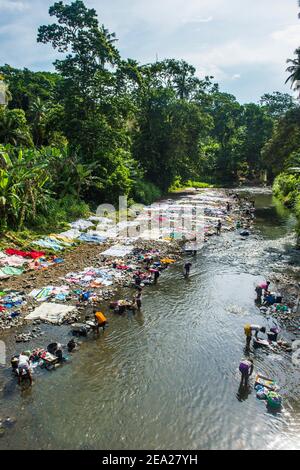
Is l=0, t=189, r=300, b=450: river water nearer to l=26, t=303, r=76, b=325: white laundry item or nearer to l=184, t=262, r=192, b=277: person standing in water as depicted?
l=26, t=303, r=76, b=325: white laundry item

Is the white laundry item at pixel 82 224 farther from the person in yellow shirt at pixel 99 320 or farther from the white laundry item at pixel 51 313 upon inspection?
the person in yellow shirt at pixel 99 320

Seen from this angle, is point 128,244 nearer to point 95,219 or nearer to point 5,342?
point 95,219

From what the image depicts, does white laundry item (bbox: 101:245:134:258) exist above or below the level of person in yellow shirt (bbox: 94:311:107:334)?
above

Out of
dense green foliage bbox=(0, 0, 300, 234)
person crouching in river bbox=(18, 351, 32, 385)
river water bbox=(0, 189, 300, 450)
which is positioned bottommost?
river water bbox=(0, 189, 300, 450)

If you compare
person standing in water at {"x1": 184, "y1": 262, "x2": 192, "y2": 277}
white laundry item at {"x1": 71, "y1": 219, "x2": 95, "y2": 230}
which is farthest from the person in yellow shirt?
white laundry item at {"x1": 71, "y1": 219, "x2": 95, "y2": 230}

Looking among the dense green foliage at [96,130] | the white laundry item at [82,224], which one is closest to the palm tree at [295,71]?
the dense green foliage at [96,130]

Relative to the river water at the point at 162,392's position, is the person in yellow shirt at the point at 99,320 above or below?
above
